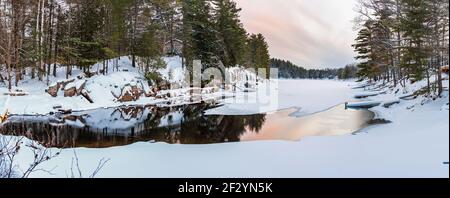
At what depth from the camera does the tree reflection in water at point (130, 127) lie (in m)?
12.6

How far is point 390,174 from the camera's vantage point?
193 inches

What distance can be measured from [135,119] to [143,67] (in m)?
14.7

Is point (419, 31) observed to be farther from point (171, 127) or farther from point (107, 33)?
point (107, 33)

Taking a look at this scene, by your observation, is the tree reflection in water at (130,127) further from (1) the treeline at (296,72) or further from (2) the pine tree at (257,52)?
(1) the treeline at (296,72)

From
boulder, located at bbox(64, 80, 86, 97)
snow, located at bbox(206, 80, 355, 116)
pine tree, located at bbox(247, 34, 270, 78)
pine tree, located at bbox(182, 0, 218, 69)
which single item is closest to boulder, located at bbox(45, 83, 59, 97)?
boulder, located at bbox(64, 80, 86, 97)

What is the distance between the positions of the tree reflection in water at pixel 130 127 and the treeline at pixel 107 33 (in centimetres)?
829

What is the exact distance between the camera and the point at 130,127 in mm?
16109

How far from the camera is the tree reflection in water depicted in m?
12.6

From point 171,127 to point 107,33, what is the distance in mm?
18005

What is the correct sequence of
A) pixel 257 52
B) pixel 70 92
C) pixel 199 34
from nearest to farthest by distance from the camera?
1. pixel 70 92
2. pixel 199 34
3. pixel 257 52

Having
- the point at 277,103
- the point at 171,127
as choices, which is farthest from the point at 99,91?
the point at 277,103

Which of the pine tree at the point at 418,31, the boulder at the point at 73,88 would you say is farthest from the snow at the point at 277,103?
the boulder at the point at 73,88

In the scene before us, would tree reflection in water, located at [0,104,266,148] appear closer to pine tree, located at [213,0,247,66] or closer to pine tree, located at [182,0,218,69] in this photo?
pine tree, located at [182,0,218,69]

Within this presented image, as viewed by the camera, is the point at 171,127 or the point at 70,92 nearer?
the point at 171,127
